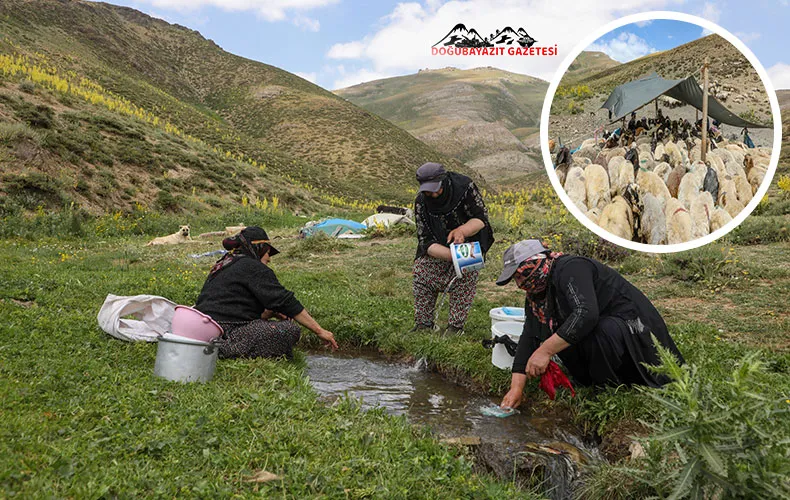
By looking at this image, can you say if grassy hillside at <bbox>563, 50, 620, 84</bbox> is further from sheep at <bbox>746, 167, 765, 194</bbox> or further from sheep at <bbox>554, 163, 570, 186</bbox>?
sheep at <bbox>746, 167, 765, 194</bbox>

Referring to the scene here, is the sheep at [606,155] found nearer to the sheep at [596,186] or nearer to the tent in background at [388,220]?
the sheep at [596,186]

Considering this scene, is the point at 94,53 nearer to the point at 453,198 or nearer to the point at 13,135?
the point at 13,135

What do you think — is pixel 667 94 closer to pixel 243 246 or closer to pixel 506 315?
pixel 506 315

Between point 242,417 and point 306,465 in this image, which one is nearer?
point 306,465

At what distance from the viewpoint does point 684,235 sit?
198cm

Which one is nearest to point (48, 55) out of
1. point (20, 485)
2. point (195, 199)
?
point (195, 199)

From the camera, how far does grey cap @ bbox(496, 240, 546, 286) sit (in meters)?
3.89

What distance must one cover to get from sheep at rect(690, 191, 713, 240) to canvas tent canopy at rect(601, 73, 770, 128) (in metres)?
0.25

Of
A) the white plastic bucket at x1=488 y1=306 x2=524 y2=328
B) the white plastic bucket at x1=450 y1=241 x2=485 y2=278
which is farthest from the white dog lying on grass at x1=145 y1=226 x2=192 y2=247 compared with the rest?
the white plastic bucket at x1=488 y1=306 x2=524 y2=328

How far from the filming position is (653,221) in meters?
2.04

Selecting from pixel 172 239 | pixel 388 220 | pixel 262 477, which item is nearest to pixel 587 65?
pixel 262 477

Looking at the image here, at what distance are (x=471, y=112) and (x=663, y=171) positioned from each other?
14081cm

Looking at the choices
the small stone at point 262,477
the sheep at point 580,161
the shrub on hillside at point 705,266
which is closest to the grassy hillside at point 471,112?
the shrub on hillside at point 705,266

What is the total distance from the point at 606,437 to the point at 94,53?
57572 mm
